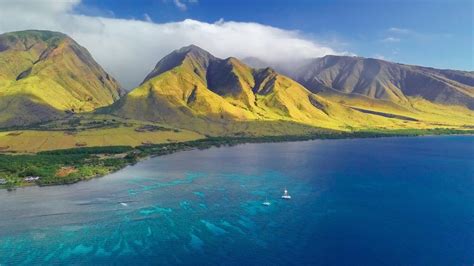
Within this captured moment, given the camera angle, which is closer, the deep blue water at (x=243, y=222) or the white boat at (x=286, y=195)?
the deep blue water at (x=243, y=222)

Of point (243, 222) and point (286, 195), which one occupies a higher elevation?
point (286, 195)

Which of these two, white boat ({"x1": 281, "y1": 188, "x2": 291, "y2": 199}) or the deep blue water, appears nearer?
the deep blue water

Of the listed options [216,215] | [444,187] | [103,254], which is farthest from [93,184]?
[444,187]

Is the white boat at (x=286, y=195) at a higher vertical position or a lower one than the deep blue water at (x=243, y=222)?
A: higher

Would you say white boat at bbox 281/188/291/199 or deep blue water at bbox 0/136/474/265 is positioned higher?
white boat at bbox 281/188/291/199

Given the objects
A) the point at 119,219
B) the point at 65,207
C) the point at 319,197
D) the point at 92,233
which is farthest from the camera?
the point at 319,197

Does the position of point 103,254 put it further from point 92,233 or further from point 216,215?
point 216,215

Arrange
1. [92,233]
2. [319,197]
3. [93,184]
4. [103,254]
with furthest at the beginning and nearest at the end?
[93,184] < [319,197] < [92,233] < [103,254]

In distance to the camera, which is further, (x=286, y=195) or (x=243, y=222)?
(x=286, y=195)
